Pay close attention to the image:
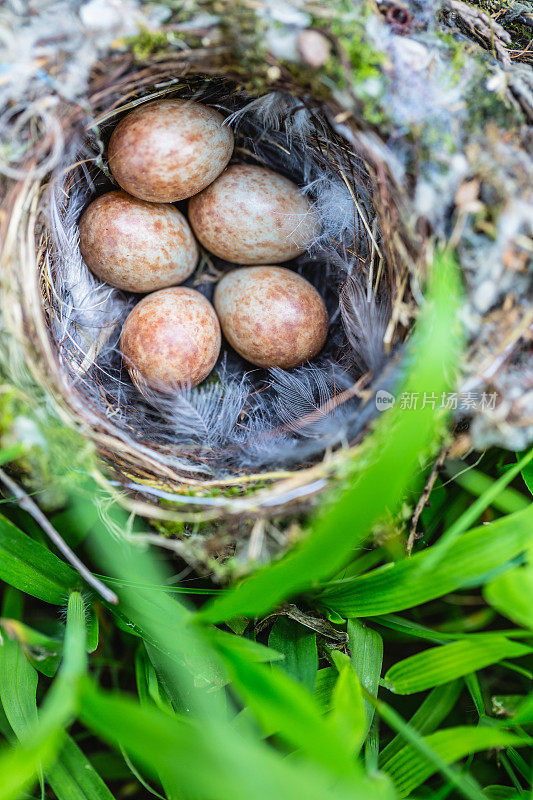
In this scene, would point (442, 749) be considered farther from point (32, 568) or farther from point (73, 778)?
point (32, 568)

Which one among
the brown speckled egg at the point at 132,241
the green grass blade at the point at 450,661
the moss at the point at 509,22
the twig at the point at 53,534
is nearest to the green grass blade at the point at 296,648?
the green grass blade at the point at 450,661

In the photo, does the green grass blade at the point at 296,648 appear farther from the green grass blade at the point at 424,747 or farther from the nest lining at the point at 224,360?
the nest lining at the point at 224,360

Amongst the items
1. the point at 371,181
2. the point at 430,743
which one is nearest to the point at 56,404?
the point at 371,181

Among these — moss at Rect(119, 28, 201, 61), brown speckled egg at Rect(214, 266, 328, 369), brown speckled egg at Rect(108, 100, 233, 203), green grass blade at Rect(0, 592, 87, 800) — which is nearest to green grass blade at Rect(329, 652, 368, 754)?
green grass blade at Rect(0, 592, 87, 800)

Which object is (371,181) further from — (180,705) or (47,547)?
(180,705)

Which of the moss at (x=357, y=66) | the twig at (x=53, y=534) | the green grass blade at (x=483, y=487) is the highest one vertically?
the moss at (x=357, y=66)

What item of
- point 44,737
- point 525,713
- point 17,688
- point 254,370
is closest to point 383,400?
point 254,370
